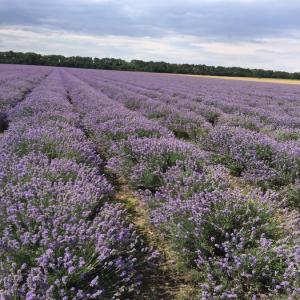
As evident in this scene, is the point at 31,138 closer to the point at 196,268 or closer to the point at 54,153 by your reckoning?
the point at 54,153

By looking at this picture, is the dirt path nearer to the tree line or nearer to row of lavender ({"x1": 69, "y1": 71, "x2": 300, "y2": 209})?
row of lavender ({"x1": 69, "y1": 71, "x2": 300, "y2": 209})

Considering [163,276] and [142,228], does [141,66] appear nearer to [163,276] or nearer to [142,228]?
[142,228]

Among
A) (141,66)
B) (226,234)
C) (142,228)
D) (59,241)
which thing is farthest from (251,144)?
(141,66)

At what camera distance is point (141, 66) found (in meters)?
57.0

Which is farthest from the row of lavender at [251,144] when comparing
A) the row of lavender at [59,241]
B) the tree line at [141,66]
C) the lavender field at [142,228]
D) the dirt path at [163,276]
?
the tree line at [141,66]

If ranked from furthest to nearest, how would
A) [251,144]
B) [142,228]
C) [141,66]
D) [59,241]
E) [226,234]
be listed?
[141,66], [251,144], [142,228], [226,234], [59,241]

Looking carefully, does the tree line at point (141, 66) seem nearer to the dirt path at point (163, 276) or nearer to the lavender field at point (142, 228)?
the lavender field at point (142, 228)

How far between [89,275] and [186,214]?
3.15 feet

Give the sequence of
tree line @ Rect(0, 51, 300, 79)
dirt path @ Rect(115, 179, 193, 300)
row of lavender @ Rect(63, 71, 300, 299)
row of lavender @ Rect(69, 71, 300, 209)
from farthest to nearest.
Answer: tree line @ Rect(0, 51, 300, 79), row of lavender @ Rect(69, 71, 300, 209), dirt path @ Rect(115, 179, 193, 300), row of lavender @ Rect(63, 71, 300, 299)

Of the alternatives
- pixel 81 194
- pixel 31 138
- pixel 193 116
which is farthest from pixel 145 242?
pixel 193 116

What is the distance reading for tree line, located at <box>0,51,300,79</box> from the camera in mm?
53906

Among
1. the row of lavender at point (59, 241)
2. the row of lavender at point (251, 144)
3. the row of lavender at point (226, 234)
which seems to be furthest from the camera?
the row of lavender at point (251, 144)

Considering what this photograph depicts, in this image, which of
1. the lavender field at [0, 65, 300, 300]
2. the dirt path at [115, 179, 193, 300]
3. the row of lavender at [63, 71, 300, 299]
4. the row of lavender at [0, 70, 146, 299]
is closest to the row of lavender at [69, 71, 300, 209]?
the lavender field at [0, 65, 300, 300]

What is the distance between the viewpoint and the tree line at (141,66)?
53.9m
